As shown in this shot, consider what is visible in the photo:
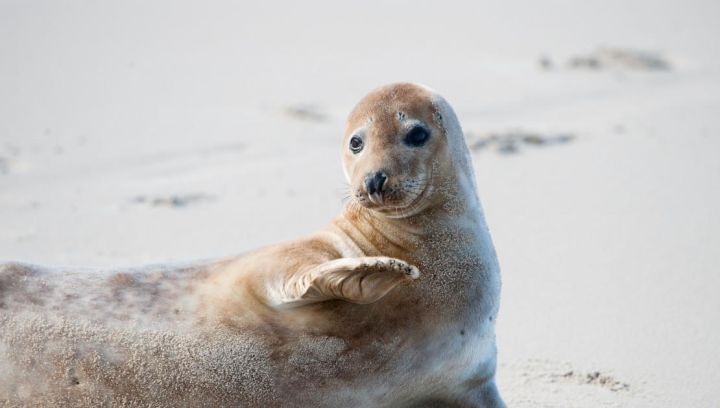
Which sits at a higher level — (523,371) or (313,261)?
(313,261)

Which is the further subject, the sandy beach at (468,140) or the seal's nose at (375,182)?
the sandy beach at (468,140)

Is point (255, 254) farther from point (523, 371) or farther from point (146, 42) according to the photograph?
point (146, 42)

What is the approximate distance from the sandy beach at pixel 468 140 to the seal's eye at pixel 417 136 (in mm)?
1133

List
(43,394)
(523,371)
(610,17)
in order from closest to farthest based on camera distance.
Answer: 1. (43,394)
2. (523,371)
3. (610,17)

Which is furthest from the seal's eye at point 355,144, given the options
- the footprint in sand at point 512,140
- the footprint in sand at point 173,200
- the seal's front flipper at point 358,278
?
the footprint in sand at point 512,140

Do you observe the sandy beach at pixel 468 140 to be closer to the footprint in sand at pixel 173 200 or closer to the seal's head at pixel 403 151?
the footprint in sand at pixel 173 200

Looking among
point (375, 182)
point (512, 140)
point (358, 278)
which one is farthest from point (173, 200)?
point (358, 278)

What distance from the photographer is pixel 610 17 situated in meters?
13.1

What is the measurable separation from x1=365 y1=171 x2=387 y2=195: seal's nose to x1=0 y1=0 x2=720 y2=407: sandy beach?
1.15m

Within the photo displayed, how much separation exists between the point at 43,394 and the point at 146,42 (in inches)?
339

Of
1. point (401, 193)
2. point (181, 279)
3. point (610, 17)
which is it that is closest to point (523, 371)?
point (401, 193)

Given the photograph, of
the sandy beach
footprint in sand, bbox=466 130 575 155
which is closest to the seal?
the sandy beach

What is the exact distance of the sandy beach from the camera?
14.7 ft

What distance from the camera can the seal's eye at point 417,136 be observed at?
336 centimetres
